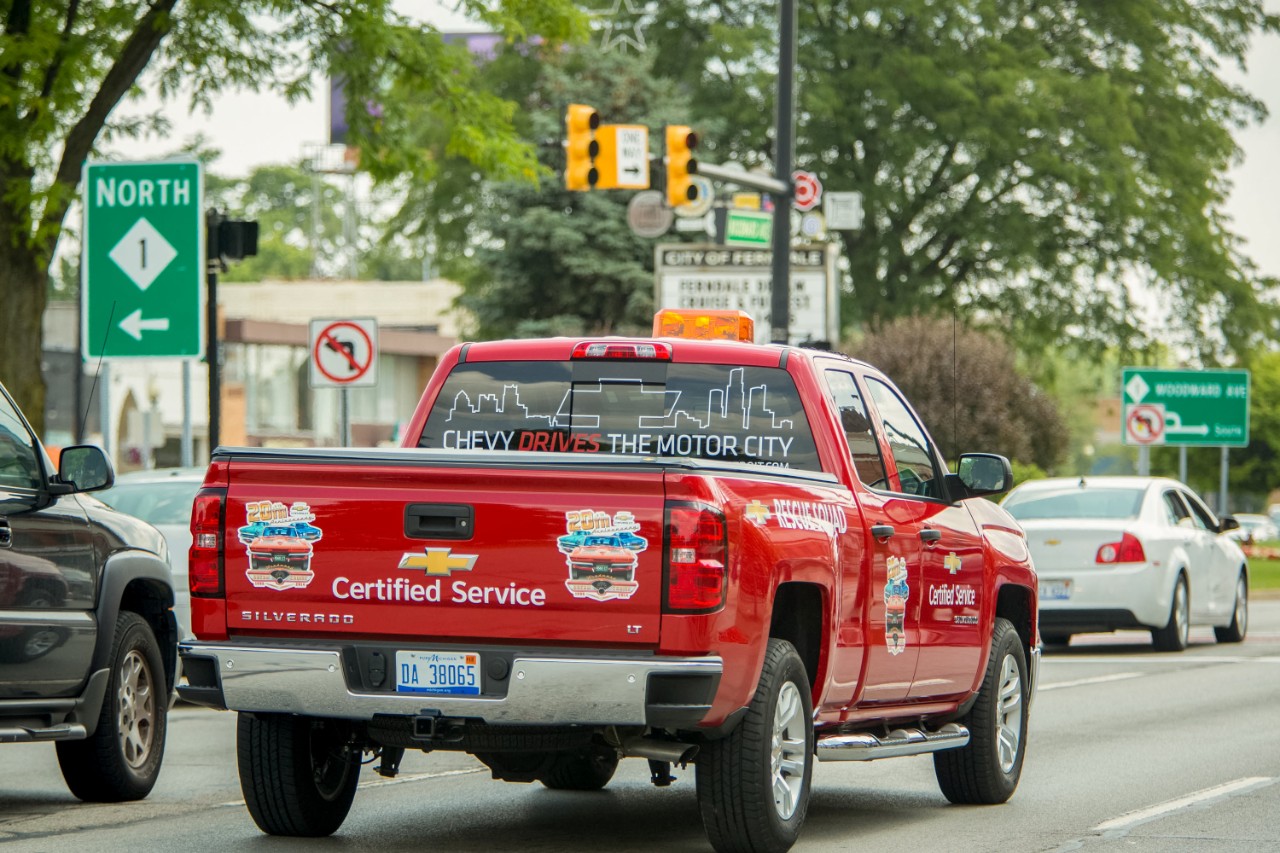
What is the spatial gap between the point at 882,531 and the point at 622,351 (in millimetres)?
1236

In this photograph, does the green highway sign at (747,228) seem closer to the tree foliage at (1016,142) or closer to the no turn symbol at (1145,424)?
the no turn symbol at (1145,424)

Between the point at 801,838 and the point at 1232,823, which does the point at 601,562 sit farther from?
the point at 1232,823

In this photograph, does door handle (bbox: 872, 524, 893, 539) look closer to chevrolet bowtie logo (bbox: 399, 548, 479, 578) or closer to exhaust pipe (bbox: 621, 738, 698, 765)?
exhaust pipe (bbox: 621, 738, 698, 765)

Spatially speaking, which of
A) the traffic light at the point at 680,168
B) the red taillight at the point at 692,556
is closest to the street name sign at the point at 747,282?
the traffic light at the point at 680,168

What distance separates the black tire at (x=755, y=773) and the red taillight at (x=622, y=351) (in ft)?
4.94

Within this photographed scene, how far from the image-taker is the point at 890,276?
45.6m

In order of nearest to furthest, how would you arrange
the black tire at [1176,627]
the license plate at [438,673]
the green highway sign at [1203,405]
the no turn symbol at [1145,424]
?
the license plate at [438,673]
the black tire at [1176,627]
the no turn symbol at [1145,424]
the green highway sign at [1203,405]

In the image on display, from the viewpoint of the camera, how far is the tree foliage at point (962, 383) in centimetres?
3816

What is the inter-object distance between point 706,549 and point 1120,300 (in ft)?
132

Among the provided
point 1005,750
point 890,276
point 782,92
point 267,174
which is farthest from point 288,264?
point 1005,750

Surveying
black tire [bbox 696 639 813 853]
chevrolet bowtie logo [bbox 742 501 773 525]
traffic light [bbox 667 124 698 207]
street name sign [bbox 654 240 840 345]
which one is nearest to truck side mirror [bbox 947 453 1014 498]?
black tire [bbox 696 639 813 853]

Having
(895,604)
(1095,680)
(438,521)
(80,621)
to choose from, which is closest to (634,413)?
(895,604)

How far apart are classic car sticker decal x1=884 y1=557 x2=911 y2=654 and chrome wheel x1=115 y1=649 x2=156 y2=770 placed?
3.32 meters

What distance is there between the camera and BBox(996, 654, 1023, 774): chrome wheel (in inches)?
390
